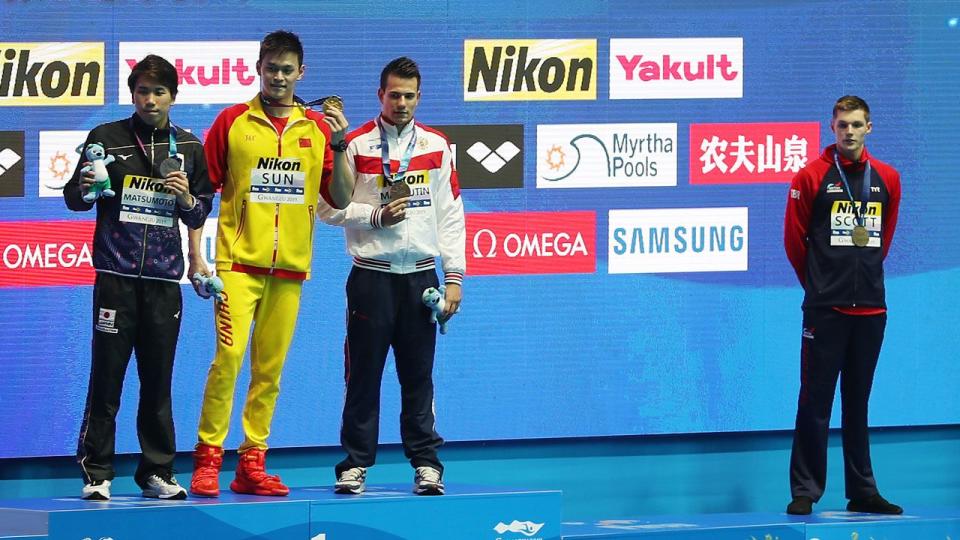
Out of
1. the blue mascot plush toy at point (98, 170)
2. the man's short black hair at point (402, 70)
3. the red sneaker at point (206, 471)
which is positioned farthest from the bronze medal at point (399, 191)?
the red sneaker at point (206, 471)

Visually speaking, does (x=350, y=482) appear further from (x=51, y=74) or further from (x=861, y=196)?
(x=861, y=196)

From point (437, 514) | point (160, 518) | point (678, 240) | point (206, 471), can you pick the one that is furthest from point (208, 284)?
point (678, 240)

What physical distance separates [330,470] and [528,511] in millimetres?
1188

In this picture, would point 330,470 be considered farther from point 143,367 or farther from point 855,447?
point 855,447

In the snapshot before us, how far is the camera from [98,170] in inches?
199

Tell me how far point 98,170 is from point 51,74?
4.23ft

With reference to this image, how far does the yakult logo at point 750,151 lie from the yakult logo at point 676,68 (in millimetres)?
164

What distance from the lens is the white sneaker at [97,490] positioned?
205 inches

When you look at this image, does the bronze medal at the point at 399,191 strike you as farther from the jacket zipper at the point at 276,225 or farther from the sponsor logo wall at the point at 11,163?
the sponsor logo wall at the point at 11,163

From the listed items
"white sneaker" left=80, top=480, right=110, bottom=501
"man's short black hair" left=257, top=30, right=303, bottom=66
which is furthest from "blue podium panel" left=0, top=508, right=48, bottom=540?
"man's short black hair" left=257, top=30, right=303, bottom=66

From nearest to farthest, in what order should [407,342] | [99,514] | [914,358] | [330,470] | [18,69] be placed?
[99,514] → [407,342] → [18,69] → [330,470] → [914,358]

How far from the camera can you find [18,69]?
6.14 m

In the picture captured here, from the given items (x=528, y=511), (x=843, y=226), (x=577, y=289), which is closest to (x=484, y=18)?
(x=577, y=289)

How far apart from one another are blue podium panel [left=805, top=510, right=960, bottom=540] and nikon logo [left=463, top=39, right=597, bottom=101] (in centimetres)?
196
